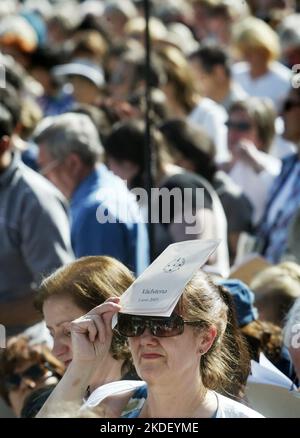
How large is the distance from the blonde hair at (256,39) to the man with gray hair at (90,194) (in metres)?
2.54

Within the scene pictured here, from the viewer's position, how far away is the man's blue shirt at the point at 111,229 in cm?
525

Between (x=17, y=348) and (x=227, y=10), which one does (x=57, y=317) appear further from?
(x=227, y=10)

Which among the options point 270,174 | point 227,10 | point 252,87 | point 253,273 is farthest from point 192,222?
point 227,10

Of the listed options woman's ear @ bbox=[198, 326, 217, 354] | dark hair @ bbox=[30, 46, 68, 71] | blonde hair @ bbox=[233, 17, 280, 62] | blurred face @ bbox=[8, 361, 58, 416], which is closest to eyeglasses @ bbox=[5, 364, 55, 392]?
blurred face @ bbox=[8, 361, 58, 416]

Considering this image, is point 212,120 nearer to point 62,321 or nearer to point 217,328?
point 62,321

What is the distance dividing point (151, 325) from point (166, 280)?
0.12 m

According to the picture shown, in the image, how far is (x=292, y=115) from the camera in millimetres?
6359

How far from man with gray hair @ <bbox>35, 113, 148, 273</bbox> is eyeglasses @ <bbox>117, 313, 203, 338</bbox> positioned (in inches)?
85.5

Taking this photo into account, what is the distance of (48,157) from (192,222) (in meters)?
0.86

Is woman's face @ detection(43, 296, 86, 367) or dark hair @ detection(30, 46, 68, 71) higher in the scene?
woman's face @ detection(43, 296, 86, 367)

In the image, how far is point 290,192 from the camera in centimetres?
624

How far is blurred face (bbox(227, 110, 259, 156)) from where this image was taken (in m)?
7.05

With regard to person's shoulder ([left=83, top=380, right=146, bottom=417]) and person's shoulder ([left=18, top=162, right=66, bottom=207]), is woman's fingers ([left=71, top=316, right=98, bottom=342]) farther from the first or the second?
person's shoulder ([left=18, top=162, right=66, bottom=207])

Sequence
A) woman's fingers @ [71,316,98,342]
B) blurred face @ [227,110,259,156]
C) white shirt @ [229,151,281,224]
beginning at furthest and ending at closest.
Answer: blurred face @ [227,110,259,156], white shirt @ [229,151,281,224], woman's fingers @ [71,316,98,342]
